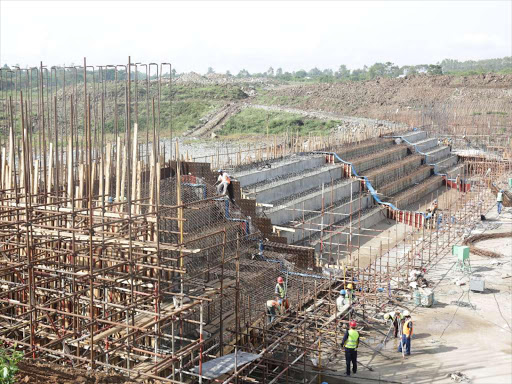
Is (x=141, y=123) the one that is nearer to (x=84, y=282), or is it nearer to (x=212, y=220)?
(x=212, y=220)

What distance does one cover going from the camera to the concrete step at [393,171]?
102ft

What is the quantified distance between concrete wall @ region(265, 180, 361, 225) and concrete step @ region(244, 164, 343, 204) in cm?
54

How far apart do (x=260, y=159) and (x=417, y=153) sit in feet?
53.9

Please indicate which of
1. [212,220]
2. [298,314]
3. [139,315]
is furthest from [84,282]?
[212,220]

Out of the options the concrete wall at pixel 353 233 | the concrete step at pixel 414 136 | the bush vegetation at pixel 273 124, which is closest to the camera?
the concrete wall at pixel 353 233

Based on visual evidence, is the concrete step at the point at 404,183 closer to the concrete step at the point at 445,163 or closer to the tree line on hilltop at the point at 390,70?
the concrete step at the point at 445,163

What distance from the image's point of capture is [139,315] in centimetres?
1142

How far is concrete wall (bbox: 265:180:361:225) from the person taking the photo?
21.4 metres

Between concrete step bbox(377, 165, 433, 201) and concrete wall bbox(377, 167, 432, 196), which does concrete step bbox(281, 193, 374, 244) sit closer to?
concrete step bbox(377, 165, 433, 201)

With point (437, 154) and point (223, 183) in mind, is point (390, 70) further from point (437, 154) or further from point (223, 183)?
point (223, 183)

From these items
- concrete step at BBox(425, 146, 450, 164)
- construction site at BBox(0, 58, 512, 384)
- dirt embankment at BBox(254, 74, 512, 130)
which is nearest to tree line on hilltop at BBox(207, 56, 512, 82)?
dirt embankment at BBox(254, 74, 512, 130)

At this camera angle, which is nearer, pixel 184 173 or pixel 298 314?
pixel 298 314

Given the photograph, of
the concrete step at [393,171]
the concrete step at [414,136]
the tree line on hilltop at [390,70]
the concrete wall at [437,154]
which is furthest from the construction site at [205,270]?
the tree line on hilltop at [390,70]

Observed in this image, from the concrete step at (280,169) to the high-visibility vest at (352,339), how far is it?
10783 mm
